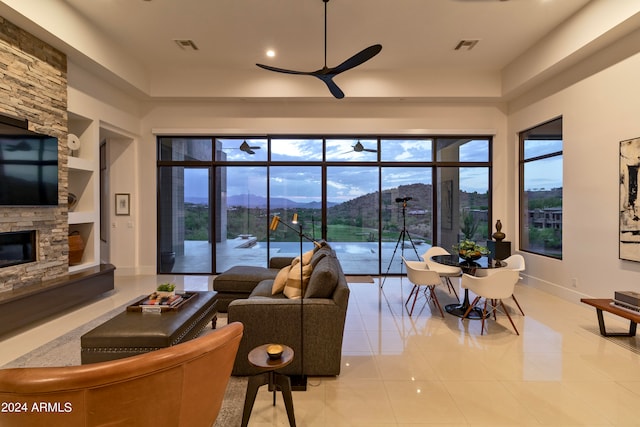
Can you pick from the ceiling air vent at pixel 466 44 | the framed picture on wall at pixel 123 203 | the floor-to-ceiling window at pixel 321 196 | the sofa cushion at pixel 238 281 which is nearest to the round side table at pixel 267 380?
the sofa cushion at pixel 238 281

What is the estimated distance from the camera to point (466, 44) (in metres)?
4.73

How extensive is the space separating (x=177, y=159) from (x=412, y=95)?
4924 millimetres

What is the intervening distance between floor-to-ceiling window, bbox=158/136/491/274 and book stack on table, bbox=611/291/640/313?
3.06 meters

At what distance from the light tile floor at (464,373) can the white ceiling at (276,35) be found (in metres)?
3.88

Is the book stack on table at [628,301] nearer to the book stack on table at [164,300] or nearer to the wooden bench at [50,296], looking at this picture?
the book stack on table at [164,300]

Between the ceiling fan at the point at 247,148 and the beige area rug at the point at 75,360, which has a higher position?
the ceiling fan at the point at 247,148

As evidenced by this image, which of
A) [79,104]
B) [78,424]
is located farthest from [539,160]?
[79,104]

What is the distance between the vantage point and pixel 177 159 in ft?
20.2

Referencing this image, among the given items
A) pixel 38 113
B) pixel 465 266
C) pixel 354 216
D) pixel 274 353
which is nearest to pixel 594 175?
pixel 465 266

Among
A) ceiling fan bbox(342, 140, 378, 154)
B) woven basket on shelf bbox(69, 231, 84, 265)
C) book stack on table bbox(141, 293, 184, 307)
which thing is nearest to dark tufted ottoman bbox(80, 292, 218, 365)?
book stack on table bbox(141, 293, 184, 307)

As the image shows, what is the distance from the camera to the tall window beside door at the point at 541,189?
4.82 meters

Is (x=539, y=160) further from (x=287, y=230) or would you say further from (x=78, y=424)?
(x=78, y=424)

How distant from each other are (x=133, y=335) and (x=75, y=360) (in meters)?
1.11

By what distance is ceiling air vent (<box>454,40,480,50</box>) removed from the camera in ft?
15.3
